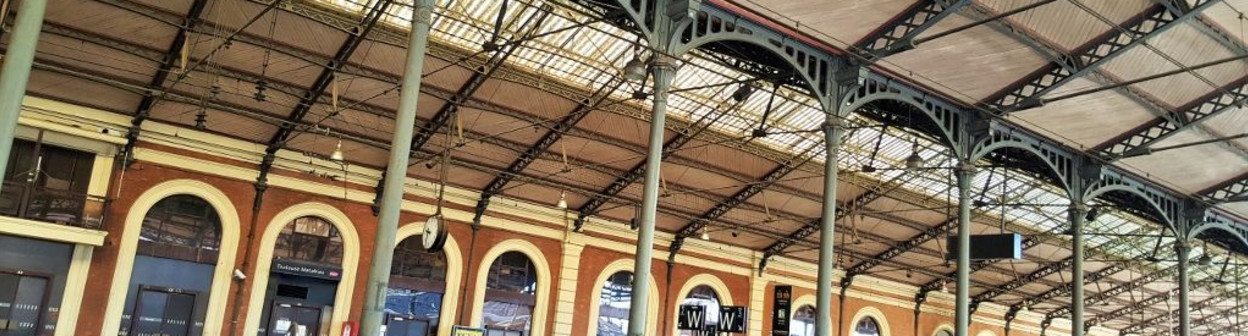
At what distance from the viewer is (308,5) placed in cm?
1477

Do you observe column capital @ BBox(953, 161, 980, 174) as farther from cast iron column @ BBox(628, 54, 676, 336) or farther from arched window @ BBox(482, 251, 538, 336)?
arched window @ BBox(482, 251, 538, 336)

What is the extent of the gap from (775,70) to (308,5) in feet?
26.6

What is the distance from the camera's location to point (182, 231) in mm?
19422

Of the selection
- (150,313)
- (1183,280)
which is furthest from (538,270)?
(1183,280)

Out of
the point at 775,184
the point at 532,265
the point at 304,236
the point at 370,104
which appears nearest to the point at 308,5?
the point at 370,104

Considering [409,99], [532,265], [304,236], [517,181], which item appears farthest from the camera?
[532,265]

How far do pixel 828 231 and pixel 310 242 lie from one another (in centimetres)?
1310

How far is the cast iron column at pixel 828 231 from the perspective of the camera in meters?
14.0

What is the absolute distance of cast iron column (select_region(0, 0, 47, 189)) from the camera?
6379mm

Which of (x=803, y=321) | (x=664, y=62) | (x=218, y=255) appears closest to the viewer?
(x=664, y=62)

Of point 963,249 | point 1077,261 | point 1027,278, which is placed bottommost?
point 963,249

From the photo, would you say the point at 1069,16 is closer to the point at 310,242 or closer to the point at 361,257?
the point at 361,257

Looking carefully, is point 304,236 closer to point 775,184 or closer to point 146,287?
point 146,287

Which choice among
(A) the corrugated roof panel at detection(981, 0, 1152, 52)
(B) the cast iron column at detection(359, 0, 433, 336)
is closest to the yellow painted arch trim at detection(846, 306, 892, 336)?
(A) the corrugated roof panel at detection(981, 0, 1152, 52)
